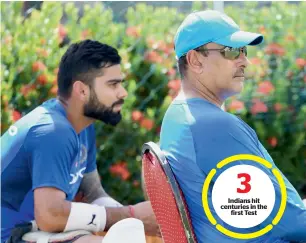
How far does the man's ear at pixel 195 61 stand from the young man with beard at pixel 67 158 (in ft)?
2.77

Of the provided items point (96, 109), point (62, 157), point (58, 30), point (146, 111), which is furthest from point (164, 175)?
point (58, 30)

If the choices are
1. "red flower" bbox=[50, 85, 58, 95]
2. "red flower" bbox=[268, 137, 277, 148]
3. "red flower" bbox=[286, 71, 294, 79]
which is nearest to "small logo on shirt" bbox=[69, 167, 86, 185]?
"red flower" bbox=[50, 85, 58, 95]

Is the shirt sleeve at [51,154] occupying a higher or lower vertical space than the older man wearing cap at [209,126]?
lower

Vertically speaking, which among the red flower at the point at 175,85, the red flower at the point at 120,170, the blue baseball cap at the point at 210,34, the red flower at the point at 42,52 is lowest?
the red flower at the point at 120,170

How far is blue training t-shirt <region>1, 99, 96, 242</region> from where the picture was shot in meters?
3.37

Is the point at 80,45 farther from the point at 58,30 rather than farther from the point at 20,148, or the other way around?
the point at 58,30

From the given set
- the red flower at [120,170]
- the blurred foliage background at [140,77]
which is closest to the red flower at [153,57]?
the blurred foliage background at [140,77]

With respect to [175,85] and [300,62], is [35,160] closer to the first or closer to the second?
[175,85]

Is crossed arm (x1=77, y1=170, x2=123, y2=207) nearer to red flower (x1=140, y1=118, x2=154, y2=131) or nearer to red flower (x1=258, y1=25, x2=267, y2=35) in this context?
red flower (x1=140, y1=118, x2=154, y2=131)

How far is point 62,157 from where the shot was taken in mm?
3400

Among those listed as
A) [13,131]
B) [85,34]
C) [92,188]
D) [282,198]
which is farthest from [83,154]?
[282,198]

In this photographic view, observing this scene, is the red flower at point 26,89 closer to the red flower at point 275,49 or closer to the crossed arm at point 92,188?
the crossed arm at point 92,188

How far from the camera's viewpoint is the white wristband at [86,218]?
3359 mm

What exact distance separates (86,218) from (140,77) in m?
1.41
